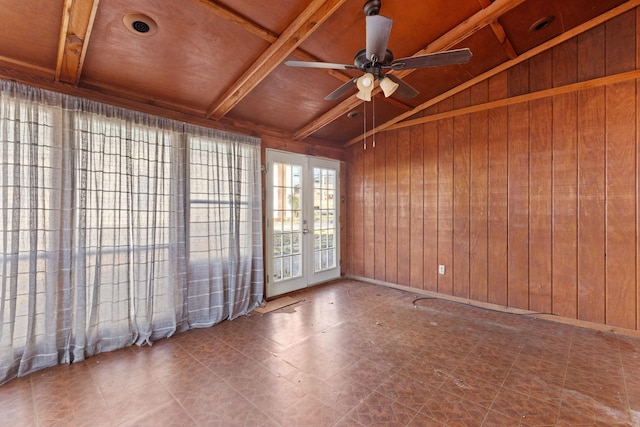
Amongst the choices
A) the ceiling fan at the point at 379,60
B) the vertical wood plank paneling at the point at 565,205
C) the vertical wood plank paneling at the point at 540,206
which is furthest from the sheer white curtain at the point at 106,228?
the vertical wood plank paneling at the point at 565,205

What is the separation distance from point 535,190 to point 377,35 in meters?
2.89

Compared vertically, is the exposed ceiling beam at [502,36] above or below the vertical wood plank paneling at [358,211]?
above

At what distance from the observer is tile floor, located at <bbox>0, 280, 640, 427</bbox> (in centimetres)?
181

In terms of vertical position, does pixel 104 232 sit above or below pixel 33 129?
below

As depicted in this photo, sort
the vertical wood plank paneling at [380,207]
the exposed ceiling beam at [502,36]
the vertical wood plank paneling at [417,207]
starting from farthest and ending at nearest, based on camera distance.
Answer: the vertical wood plank paneling at [380,207], the vertical wood plank paneling at [417,207], the exposed ceiling beam at [502,36]

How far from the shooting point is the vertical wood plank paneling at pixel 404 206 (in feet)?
14.6

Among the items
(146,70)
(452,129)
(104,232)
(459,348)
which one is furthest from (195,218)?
(452,129)

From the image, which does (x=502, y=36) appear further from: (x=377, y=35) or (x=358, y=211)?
(x=358, y=211)

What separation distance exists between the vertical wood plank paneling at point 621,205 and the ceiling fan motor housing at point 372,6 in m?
2.72

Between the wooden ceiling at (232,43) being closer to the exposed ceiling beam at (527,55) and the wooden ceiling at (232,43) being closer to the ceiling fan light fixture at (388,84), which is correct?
the exposed ceiling beam at (527,55)

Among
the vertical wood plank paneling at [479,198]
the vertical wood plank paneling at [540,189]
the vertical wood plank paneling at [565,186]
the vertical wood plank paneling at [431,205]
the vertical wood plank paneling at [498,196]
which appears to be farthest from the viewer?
the vertical wood plank paneling at [431,205]

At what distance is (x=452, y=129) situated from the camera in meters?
3.96

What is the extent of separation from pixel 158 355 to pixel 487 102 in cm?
480

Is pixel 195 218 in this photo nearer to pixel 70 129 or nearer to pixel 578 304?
pixel 70 129
